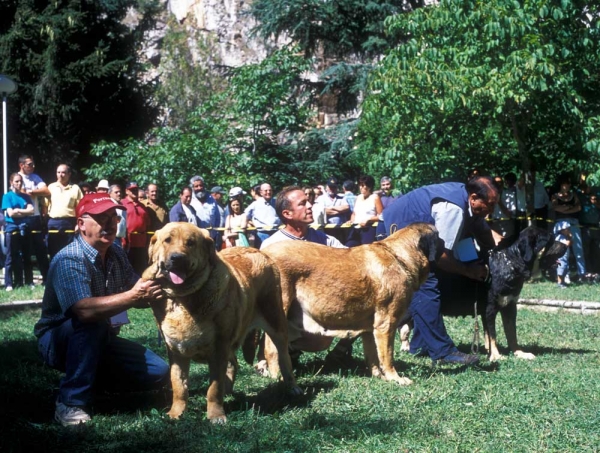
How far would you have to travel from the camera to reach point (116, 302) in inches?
207

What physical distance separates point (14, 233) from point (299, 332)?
925 cm

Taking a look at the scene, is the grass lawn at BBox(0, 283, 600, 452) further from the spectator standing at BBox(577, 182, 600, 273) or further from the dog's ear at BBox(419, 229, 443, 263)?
the spectator standing at BBox(577, 182, 600, 273)

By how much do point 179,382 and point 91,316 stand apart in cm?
71

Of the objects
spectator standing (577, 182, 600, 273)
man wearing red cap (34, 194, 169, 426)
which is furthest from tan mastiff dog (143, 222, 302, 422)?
spectator standing (577, 182, 600, 273)

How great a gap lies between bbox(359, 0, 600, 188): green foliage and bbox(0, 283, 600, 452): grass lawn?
817cm

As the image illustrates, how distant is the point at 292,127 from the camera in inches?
985

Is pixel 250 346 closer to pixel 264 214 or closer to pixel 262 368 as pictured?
pixel 262 368

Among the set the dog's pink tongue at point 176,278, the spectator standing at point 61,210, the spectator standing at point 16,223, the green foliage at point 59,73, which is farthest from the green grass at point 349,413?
the green foliage at point 59,73

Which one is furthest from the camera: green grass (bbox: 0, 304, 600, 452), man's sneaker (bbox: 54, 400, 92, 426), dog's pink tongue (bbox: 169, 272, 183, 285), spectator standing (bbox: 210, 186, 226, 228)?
spectator standing (bbox: 210, 186, 226, 228)

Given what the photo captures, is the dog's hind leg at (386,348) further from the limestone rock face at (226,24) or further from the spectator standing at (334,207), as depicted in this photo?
the limestone rock face at (226,24)

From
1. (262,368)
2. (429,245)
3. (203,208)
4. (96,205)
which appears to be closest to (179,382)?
(96,205)

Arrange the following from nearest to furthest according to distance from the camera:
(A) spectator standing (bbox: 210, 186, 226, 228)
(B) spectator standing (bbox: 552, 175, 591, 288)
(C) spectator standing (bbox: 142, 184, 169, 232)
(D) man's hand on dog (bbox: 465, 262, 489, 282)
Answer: (D) man's hand on dog (bbox: 465, 262, 489, 282), (C) spectator standing (bbox: 142, 184, 169, 232), (B) spectator standing (bbox: 552, 175, 591, 288), (A) spectator standing (bbox: 210, 186, 226, 228)

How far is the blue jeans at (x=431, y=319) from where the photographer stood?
749 cm

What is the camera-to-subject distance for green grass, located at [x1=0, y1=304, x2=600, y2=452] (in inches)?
193
